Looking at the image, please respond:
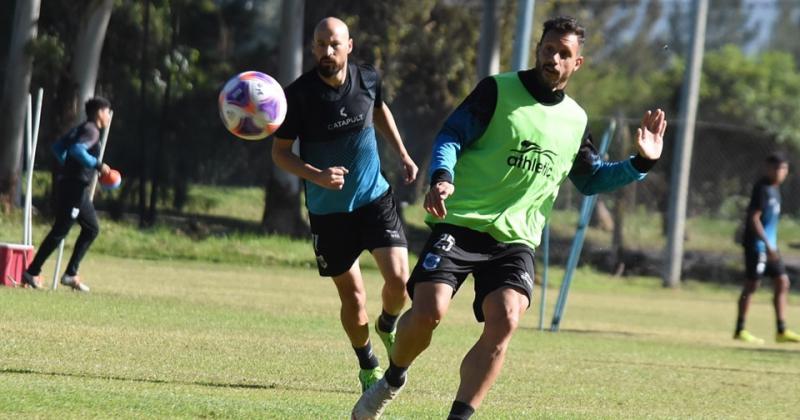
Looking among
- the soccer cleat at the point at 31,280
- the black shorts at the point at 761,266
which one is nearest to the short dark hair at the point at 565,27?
the soccer cleat at the point at 31,280

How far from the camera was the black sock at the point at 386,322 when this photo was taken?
9398 mm

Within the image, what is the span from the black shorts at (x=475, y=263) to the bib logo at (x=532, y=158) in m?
0.38

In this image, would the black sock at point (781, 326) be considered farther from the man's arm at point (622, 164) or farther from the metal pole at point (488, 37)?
the metal pole at point (488, 37)

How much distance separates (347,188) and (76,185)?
6.38 metres

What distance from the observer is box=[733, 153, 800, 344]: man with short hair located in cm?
1639

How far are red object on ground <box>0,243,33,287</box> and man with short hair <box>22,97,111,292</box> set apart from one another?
6.8 inches

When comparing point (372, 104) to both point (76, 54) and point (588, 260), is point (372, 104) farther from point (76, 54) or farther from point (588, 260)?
point (588, 260)

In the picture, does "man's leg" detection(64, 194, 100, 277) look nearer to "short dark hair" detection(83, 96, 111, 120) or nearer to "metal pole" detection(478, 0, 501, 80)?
"short dark hair" detection(83, 96, 111, 120)

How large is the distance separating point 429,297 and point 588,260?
2164 cm

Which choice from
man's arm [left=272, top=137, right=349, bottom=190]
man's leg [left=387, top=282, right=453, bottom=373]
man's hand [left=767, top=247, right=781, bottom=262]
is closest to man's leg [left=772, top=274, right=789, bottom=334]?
man's hand [left=767, top=247, right=781, bottom=262]

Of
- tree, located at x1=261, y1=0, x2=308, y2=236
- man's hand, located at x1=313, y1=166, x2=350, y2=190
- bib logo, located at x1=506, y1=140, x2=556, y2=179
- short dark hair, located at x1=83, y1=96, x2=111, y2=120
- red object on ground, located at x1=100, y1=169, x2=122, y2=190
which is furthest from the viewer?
tree, located at x1=261, y1=0, x2=308, y2=236

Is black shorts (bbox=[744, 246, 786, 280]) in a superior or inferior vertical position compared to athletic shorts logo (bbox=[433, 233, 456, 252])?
inferior

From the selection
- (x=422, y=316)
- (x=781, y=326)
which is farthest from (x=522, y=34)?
(x=422, y=316)

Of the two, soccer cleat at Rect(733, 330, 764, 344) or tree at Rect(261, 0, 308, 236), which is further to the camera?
tree at Rect(261, 0, 308, 236)
